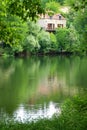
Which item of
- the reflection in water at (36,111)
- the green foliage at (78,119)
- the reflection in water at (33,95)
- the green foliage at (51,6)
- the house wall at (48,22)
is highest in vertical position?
the green foliage at (51,6)

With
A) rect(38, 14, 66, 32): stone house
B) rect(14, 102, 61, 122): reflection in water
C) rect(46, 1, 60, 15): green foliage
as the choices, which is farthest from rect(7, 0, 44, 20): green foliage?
rect(38, 14, 66, 32): stone house

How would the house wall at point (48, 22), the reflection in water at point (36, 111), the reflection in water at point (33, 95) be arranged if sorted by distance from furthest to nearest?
the house wall at point (48, 22) < the reflection in water at point (33, 95) < the reflection in water at point (36, 111)

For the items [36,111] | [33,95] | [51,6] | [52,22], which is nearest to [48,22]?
[52,22]

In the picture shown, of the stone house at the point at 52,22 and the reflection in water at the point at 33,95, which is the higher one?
the stone house at the point at 52,22

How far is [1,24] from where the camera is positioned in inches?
502

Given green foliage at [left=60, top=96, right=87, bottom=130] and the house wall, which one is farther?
the house wall

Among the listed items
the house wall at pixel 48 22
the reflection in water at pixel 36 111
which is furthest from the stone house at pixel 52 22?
the reflection in water at pixel 36 111

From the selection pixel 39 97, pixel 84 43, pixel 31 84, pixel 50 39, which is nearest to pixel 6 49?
pixel 50 39

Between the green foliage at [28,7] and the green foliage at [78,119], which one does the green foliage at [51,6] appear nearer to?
the green foliage at [28,7]

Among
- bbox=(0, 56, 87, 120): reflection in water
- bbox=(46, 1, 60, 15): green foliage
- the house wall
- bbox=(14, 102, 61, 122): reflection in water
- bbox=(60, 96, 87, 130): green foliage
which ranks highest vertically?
bbox=(46, 1, 60, 15): green foliage

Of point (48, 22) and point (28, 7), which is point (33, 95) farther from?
point (48, 22)

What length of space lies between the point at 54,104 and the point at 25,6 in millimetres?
12849

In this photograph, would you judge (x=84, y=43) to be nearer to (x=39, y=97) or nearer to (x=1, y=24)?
(x=39, y=97)

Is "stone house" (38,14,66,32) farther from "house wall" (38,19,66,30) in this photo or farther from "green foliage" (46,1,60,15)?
"green foliage" (46,1,60,15)
